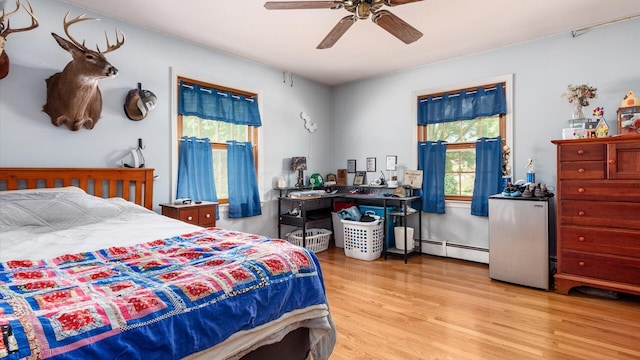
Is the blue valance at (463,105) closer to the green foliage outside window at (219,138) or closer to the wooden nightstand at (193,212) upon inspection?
the green foliage outside window at (219,138)

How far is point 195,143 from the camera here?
3650 mm

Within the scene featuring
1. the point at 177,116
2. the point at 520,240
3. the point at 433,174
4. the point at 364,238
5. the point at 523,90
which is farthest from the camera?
the point at 433,174

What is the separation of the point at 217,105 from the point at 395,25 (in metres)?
2.28

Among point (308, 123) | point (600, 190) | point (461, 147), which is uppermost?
point (308, 123)

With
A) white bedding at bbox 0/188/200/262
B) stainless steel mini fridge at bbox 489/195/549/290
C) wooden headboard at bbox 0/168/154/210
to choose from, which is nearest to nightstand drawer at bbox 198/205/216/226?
wooden headboard at bbox 0/168/154/210

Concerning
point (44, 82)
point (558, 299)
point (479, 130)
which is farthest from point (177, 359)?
point (479, 130)

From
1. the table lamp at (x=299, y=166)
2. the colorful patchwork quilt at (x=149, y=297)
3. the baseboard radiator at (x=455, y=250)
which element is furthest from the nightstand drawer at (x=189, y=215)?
the baseboard radiator at (x=455, y=250)

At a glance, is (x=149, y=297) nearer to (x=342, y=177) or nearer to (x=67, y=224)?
(x=67, y=224)

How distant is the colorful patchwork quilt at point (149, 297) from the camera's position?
882 millimetres

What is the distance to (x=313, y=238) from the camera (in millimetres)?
4516

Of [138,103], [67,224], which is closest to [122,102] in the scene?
[138,103]

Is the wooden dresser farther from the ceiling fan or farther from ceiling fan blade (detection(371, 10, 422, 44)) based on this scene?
the ceiling fan

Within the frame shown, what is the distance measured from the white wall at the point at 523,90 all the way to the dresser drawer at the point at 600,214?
0.59 metres

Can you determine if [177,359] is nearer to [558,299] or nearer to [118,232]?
[118,232]
